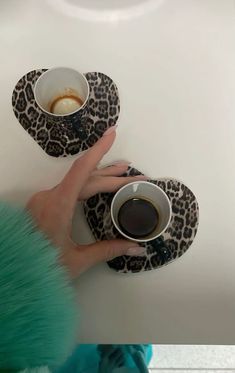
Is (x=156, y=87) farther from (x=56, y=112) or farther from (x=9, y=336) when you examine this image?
(x=9, y=336)

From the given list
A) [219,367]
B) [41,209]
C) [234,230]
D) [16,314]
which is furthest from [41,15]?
[219,367]

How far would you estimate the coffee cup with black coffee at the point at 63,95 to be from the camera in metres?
0.72

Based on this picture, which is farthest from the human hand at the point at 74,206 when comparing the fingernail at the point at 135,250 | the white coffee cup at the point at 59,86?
the white coffee cup at the point at 59,86

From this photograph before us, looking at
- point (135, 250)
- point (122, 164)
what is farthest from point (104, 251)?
point (122, 164)

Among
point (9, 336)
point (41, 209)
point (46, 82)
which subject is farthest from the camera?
point (46, 82)

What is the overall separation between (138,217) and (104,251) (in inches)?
3.2

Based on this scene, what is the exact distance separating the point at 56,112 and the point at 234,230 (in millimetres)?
380

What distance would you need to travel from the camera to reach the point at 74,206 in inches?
25.4

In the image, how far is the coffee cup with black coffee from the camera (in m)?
0.72

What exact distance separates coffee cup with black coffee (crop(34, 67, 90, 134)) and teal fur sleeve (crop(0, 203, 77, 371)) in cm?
29

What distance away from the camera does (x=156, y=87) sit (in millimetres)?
815

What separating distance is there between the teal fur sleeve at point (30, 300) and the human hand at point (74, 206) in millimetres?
128

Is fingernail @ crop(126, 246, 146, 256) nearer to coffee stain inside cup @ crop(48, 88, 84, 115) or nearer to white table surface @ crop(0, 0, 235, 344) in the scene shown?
white table surface @ crop(0, 0, 235, 344)

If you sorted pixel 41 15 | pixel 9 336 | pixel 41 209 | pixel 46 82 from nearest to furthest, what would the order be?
pixel 9 336
pixel 41 209
pixel 46 82
pixel 41 15
